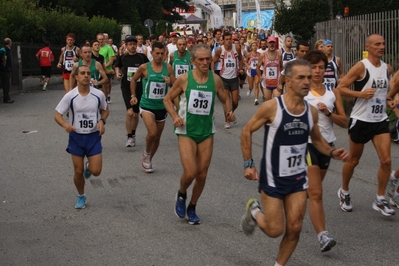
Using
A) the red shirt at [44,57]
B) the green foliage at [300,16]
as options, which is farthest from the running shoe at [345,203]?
the green foliage at [300,16]

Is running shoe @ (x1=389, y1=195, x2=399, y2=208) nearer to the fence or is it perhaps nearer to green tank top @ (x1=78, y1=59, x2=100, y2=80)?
green tank top @ (x1=78, y1=59, x2=100, y2=80)

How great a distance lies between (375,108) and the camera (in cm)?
880

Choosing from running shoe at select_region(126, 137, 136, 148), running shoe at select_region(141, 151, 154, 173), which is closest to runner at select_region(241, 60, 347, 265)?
running shoe at select_region(141, 151, 154, 173)

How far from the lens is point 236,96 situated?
17.4 m

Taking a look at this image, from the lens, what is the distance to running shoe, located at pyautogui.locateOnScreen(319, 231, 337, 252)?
6.96m

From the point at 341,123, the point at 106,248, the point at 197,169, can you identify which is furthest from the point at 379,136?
the point at 106,248

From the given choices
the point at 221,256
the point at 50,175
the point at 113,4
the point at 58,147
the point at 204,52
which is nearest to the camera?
the point at 221,256

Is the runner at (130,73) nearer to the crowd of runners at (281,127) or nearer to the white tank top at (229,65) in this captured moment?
the crowd of runners at (281,127)

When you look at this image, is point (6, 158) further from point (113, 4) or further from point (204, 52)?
point (113, 4)

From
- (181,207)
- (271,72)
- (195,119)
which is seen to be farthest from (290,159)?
(271,72)

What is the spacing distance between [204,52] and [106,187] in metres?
3.04

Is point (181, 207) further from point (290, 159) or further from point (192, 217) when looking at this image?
point (290, 159)

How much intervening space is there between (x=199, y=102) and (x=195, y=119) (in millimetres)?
191

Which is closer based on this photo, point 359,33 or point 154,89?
point 154,89
